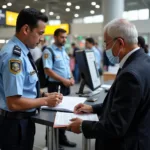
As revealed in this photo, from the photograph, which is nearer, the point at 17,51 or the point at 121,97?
the point at 121,97

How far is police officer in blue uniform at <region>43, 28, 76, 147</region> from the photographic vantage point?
2.57 metres

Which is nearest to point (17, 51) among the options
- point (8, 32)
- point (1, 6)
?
point (1, 6)

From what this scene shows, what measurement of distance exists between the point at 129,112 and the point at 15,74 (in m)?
0.61

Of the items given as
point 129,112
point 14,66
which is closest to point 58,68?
point 14,66

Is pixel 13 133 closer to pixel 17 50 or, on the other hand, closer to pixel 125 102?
pixel 17 50

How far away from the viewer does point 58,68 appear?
267 cm

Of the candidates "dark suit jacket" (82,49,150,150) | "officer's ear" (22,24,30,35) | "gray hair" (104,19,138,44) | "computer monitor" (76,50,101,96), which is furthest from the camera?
"computer monitor" (76,50,101,96)

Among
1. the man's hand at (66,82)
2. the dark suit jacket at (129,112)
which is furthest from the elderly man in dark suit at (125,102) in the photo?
the man's hand at (66,82)

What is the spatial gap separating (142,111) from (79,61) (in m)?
1.20

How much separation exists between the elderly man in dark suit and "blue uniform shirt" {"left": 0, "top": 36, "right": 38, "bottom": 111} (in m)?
0.35

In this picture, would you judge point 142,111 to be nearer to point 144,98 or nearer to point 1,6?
point 144,98

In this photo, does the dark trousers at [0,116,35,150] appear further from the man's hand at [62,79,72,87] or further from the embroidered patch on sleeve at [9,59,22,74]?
the man's hand at [62,79,72,87]

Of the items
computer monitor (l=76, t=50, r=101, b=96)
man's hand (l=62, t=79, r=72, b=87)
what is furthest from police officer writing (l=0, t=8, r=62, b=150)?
man's hand (l=62, t=79, r=72, b=87)

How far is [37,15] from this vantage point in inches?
52.7
